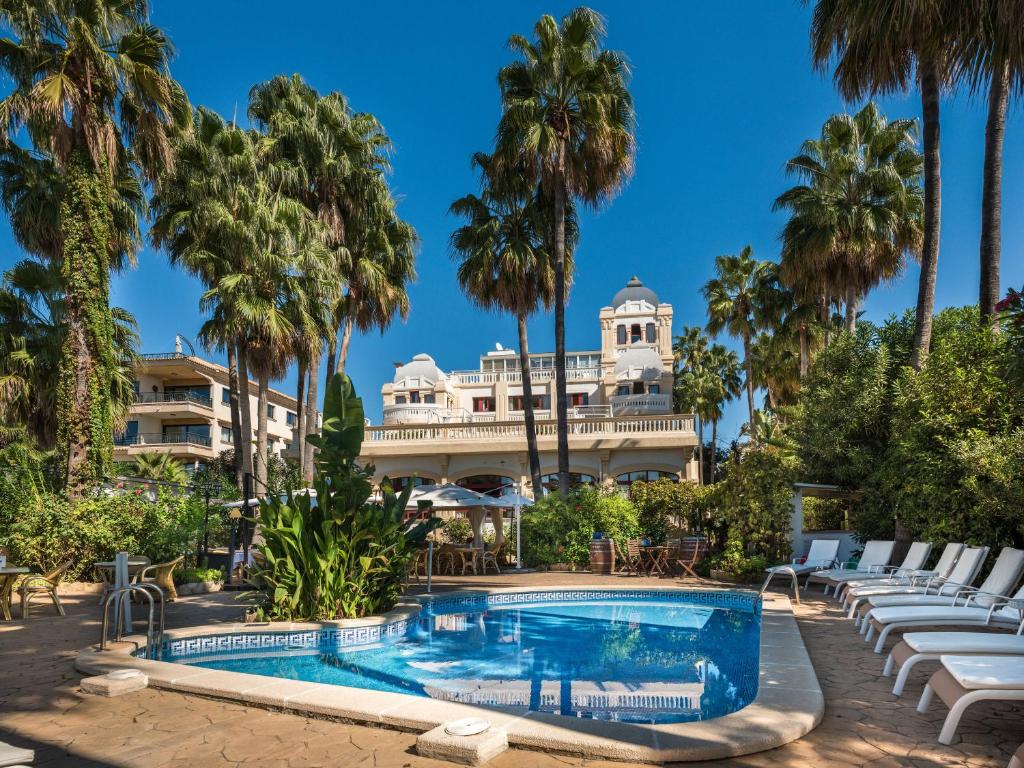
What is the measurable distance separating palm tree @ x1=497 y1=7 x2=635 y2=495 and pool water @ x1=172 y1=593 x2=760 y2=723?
868cm

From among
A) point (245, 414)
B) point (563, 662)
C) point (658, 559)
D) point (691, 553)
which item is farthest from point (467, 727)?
point (245, 414)

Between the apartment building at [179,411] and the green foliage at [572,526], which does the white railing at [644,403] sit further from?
the apartment building at [179,411]

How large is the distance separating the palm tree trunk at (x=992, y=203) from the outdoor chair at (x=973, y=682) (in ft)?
28.6

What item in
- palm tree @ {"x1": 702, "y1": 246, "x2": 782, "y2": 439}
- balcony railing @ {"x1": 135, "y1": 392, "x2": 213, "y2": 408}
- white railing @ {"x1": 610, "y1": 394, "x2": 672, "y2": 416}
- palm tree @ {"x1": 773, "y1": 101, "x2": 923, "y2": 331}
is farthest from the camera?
balcony railing @ {"x1": 135, "y1": 392, "x2": 213, "y2": 408}

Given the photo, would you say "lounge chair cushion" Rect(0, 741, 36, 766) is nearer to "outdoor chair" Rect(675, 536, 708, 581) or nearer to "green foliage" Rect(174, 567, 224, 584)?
"green foliage" Rect(174, 567, 224, 584)

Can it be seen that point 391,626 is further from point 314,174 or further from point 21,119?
point 314,174

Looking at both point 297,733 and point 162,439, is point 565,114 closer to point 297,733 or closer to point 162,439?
point 297,733

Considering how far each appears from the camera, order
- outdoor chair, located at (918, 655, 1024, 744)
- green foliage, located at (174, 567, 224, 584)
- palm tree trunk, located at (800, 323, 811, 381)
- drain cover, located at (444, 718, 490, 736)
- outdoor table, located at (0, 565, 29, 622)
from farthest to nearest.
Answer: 1. palm tree trunk, located at (800, 323, 811, 381)
2. green foliage, located at (174, 567, 224, 584)
3. outdoor table, located at (0, 565, 29, 622)
4. drain cover, located at (444, 718, 490, 736)
5. outdoor chair, located at (918, 655, 1024, 744)

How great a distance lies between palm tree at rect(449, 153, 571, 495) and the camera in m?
22.1

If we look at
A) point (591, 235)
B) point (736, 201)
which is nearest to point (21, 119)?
point (591, 235)

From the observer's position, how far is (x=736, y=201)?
31797 mm

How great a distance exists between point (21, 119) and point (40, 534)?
332 inches

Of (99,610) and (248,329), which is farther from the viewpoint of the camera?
(248,329)

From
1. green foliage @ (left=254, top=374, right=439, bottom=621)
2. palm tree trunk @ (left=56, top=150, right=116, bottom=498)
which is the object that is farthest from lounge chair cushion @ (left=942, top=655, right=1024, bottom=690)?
palm tree trunk @ (left=56, top=150, right=116, bottom=498)
